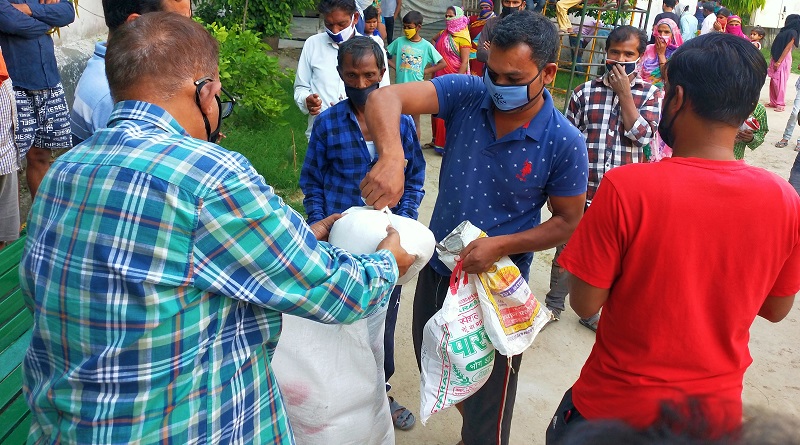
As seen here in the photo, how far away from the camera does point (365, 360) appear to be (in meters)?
2.15

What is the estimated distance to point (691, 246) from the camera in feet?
5.38

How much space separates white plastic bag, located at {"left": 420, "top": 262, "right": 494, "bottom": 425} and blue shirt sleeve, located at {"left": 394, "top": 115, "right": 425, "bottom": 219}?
2.64 feet

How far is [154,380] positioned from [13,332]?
1.47 metres

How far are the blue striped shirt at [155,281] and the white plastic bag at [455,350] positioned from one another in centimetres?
92

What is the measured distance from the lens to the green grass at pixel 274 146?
581cm

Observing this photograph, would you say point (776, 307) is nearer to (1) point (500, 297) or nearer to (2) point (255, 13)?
(1) point (500, 297)

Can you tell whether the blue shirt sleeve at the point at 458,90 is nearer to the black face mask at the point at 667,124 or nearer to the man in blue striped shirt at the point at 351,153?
the man in blue striped shirt at the point at 351,153

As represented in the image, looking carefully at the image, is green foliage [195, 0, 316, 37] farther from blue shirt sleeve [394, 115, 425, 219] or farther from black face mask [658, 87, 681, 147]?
black face mask [658, 87, 681, 147]

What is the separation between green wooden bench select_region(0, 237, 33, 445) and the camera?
2.09 meters

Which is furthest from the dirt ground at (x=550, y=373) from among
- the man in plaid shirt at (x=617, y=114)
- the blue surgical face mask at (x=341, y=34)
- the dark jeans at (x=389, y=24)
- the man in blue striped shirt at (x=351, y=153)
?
the dark jeans at (x=389, y=24)

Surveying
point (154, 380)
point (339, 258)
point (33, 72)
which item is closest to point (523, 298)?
point (339, 258)

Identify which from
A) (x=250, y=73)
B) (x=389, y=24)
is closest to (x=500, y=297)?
(x=250, y=73)

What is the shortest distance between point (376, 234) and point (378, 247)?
163 millimetres

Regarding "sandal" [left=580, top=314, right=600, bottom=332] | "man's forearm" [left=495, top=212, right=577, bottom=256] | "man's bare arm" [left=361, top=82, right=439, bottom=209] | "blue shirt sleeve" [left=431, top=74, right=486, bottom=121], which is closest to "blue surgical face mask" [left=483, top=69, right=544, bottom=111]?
"blue shirt sleeve" [left=431, top=74, right=486, bottom=121]
